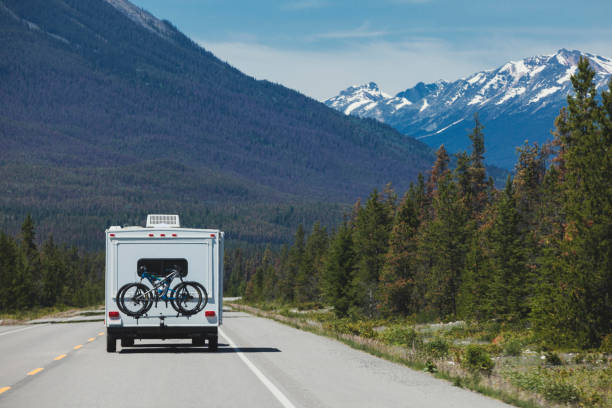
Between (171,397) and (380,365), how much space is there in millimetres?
6541

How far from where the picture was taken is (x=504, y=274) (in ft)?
155

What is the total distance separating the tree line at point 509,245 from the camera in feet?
89.3

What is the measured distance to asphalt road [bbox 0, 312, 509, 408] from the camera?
13.6 meters

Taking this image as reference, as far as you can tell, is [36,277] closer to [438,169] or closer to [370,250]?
[370,250]

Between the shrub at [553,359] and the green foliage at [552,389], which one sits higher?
the green foliage at [552,389]

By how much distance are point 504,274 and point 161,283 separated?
29.6 meters

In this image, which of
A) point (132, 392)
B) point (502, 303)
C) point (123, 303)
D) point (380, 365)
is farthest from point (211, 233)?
point (502, 303)

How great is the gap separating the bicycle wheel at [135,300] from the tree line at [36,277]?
221ft

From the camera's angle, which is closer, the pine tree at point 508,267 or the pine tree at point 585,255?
the pine tree at point 585,255

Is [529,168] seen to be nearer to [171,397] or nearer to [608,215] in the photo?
[608,215]

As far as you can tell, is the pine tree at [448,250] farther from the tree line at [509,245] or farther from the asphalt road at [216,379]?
the asphalt road at [216,379]

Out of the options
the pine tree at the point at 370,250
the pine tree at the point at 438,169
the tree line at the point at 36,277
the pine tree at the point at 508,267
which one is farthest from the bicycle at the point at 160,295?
the tree line at the point at 36,277

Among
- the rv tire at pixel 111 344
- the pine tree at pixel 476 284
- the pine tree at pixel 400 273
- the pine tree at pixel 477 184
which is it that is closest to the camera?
the rv tire at pixel 111 344

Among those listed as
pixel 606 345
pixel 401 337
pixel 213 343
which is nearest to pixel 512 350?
pixel 606 345
